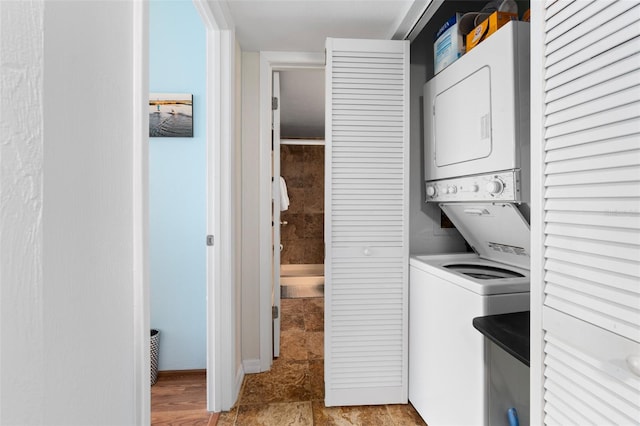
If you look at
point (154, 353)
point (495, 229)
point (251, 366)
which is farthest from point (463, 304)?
point (154, 353)

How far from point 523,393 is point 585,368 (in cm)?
77

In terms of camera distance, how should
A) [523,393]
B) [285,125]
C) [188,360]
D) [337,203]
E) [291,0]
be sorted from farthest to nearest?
[285,125], [188,360], [337,203], [291,0], [523,393]

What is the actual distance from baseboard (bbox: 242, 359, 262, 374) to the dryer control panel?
166cm

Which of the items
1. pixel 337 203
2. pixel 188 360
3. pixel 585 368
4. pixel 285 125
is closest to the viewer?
pixel 585 368

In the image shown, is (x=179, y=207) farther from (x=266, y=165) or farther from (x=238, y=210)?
(x=266, y=165)

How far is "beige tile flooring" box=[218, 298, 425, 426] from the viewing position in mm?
1838

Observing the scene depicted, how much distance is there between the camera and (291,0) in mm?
1689

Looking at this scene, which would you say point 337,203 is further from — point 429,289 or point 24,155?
point 24,155

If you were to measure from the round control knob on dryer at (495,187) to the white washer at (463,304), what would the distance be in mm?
87

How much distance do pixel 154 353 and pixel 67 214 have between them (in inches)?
78.1

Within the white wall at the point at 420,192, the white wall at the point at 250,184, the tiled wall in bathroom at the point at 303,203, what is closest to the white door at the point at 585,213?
the white wall at the point at 420,192

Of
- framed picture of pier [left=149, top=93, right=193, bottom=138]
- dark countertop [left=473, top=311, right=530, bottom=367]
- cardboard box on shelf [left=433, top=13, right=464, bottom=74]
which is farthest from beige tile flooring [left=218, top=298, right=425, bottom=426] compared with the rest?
cardboard box on shelf [left=433, top=13, right=464, bottom=74]

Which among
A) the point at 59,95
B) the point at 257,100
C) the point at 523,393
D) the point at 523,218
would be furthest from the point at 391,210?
the point at 59,95

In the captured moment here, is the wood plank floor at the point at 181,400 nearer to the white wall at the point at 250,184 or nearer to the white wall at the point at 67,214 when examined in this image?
the white wall at the point at 250,184
